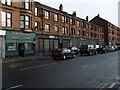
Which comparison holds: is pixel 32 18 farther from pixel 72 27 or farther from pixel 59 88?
pixel 59 88

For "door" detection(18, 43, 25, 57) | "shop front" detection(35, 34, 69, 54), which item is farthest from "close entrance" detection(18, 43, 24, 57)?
"shop front" detection(35, 34, 69, 54)

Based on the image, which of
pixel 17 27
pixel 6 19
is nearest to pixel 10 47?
pixel 17 27

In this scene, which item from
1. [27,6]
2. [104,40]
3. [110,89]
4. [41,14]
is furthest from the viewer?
[104,40]

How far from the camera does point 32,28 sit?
4403cm

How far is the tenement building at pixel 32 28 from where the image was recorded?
37562mm

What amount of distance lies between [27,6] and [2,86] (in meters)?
31.8

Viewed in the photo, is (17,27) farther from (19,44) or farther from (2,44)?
(2,44)

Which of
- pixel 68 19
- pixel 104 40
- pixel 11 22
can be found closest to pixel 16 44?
pixel 11 22

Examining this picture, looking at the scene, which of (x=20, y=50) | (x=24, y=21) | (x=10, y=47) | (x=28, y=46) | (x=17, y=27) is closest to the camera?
(x=10, y=47)

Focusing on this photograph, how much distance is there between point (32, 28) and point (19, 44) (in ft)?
14.6

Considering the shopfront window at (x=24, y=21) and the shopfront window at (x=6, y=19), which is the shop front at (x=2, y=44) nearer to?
the shopfront window at (x=6, y=19)

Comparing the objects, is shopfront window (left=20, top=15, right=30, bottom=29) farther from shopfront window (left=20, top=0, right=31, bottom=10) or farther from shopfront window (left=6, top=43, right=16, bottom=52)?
shopfront window (left=6, top=43, right=16, bottom=52)

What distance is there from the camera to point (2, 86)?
1204 centimetres

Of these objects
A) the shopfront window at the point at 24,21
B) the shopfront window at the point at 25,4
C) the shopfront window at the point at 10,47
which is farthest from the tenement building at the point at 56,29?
the shopfront window at the point at 10,47
